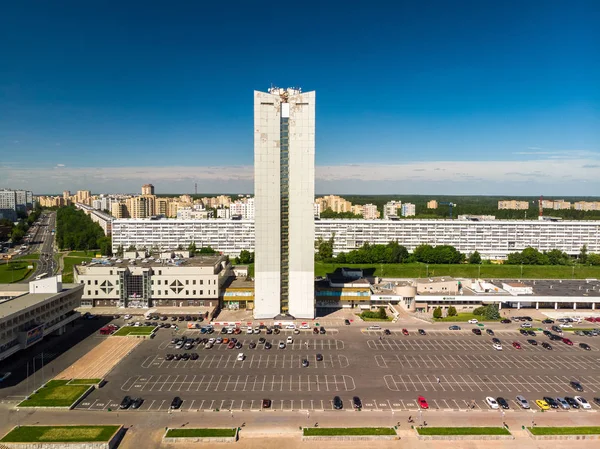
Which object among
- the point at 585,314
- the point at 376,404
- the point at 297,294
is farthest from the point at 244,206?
the point at 376,404

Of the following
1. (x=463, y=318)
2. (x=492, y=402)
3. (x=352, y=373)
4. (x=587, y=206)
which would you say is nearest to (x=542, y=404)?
(x=492, y=402)

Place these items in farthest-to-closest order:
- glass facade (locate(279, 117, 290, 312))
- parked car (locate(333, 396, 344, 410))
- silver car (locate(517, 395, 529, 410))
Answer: glass facade (locate(279, 117, 290, 312)) < silver car (locate(517, 395, 529, 410)) < parked car (locate(333, 396, 344, 410))

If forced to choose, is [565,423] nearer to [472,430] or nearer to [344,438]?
[472,430]

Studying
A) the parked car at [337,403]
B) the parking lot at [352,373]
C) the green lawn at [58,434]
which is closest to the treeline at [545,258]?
the parking lot at [352,373]

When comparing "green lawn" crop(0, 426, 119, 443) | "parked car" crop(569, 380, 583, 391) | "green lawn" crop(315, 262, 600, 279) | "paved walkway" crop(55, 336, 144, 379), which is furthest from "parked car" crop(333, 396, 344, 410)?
"green lawn" crop(315, 262, 600, 279)

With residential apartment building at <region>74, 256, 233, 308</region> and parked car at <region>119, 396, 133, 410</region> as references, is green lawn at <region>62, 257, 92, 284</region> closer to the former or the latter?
residential apartment building at <region>74, 256, 233, 308</region>

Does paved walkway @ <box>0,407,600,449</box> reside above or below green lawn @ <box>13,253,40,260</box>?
below
